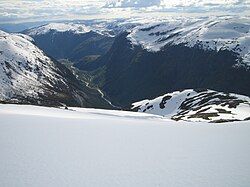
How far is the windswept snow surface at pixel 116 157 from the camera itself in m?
15.3

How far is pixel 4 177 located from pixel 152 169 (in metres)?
6.99

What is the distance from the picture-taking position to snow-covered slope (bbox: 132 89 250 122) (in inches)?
4286

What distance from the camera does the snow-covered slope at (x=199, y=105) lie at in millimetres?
108869

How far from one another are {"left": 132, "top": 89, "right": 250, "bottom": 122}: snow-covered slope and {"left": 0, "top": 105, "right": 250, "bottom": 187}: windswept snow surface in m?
77.9

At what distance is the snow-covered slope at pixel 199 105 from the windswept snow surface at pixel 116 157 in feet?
256

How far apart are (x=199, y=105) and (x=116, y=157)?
400 ft

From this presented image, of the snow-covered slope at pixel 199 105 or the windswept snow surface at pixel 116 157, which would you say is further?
the snow-covered slope at pixel 199 105

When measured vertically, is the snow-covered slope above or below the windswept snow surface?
below

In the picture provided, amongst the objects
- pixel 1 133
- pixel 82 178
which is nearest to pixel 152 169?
pixel 82 178

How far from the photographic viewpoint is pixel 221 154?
64.4ft

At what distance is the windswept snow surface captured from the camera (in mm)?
15258

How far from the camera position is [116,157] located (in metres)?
18.6

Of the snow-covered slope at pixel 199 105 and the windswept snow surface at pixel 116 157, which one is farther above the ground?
the windswept snow surface at pixel 116 157

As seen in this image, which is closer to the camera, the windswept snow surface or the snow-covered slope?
the windswept snow surface
